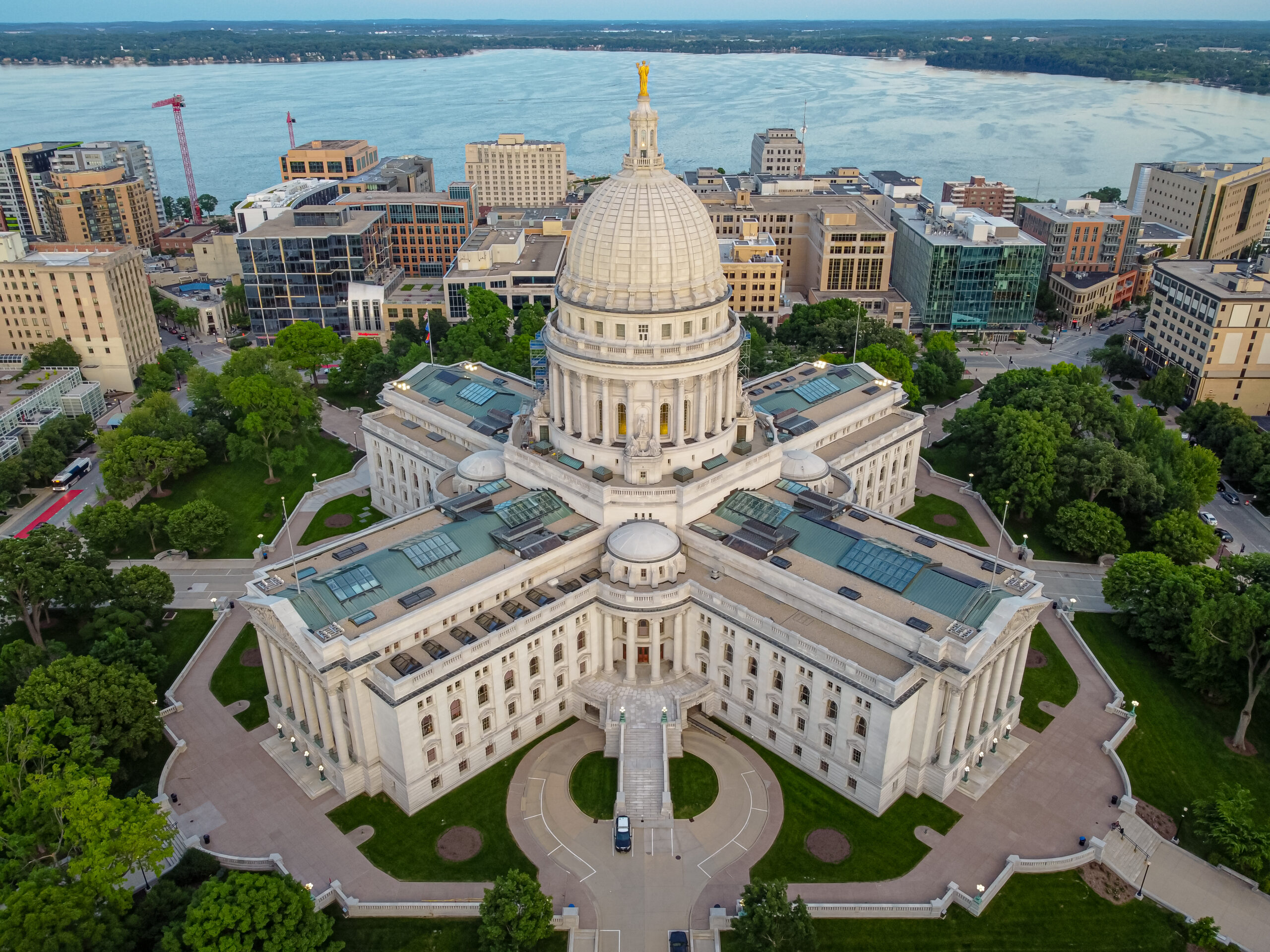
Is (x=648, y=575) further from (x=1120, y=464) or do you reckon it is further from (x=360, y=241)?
(x=360, y=241)

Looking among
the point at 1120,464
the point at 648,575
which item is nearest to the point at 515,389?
the point at 648,575

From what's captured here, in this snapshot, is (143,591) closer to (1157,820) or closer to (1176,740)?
(1157,820)

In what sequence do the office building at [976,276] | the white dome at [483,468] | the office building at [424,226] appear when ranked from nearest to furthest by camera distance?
1. the white dome at [483,468]
2. the office building at [976,276]
3. the office building at [424,226]

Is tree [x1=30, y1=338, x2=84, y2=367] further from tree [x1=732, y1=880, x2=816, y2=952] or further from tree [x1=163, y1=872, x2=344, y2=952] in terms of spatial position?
tree [x1=732, y1=880, x2=816, y2=952]

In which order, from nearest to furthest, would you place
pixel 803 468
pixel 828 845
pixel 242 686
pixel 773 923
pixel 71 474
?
pixel 773 923 < pixel 828 845 < pixel 242 686 < pixel 803 468 < pixel 71 474

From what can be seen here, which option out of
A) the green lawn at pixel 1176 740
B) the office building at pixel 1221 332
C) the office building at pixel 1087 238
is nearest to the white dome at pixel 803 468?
the green lawn at pixel 1176 740

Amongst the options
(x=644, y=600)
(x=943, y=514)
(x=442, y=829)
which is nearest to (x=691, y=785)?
(x=644, y=600)

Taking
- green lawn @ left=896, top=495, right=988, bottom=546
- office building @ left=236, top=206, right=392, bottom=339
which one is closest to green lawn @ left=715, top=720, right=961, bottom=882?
green lawn @ left=896, top=495, right=988, bottom=546

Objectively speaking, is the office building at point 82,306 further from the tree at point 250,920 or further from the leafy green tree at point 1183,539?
the leafy green tree at point 1183,539
